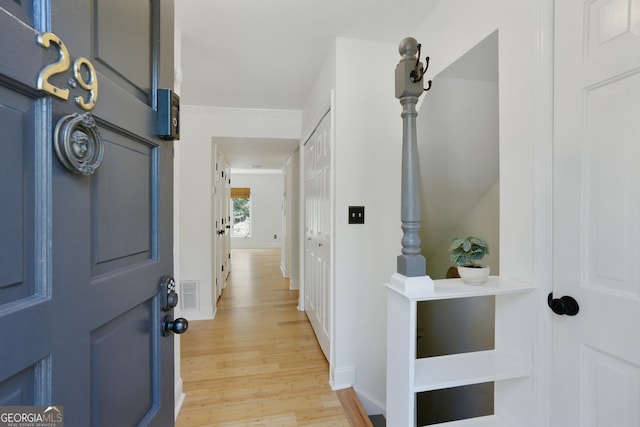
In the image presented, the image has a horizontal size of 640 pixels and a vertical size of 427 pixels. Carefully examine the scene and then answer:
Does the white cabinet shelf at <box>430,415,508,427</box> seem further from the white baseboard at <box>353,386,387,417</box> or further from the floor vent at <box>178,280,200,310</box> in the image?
the floor vent at <box>178,280,200,310</box>

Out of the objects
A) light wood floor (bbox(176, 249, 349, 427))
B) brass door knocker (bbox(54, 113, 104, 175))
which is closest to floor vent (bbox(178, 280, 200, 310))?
light wood floor (bbox(176, 249, 349, 427))

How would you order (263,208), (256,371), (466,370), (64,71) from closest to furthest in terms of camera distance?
(64,71) < (466,370) < (256,371) < (263,208)

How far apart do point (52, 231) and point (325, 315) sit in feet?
7.04

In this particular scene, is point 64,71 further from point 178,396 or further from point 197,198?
point 197,198

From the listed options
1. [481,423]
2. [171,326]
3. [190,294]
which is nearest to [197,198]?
[190,294]

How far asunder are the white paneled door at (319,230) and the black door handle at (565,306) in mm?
1401

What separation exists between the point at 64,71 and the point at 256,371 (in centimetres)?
228

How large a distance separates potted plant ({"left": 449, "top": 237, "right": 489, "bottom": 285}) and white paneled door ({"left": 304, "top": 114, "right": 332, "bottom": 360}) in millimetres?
1134

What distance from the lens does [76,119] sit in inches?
19.2

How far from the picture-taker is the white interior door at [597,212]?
81 centimetres

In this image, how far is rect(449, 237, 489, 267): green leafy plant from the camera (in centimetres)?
120

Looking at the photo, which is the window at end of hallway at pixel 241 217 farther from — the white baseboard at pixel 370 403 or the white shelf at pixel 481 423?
the white shelf at pixel 481 423

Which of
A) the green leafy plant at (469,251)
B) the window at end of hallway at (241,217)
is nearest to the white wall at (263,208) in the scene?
the window at end of hallway at (241,217)

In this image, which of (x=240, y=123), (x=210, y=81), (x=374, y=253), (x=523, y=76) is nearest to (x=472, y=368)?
(x=374, y=253)
